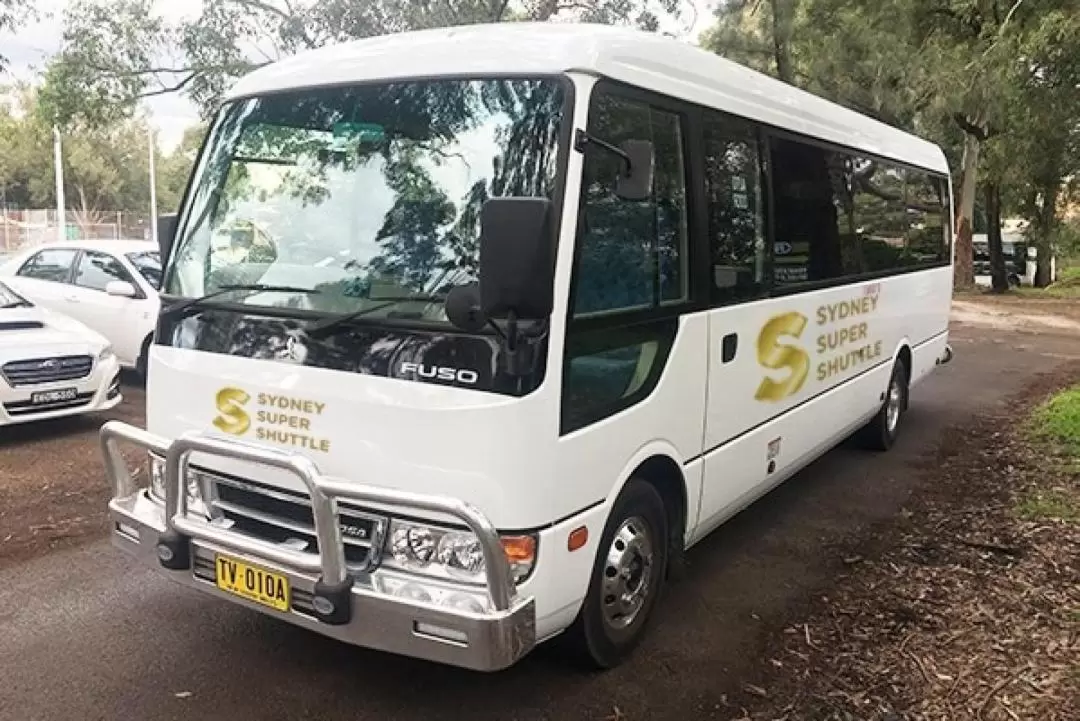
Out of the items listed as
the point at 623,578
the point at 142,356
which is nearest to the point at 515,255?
the point at 623,578

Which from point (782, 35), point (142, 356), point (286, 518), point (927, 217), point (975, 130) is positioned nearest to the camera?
point (286, 518)

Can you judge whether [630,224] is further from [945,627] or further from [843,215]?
[843,215]

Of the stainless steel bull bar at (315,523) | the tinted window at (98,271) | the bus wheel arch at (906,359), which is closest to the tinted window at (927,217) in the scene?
the bus wheel arch at (906,359)

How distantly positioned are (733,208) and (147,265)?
24.5 ft

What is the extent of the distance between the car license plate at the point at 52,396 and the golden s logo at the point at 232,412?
4.81 metres

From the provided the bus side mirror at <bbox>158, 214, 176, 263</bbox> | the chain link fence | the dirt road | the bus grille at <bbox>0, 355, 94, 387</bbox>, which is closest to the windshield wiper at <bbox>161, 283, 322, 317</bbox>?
the bus side mirror at <bbox>158, 214, 176, 263</bbox>

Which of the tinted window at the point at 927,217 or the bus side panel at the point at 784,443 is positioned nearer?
the bus side panel at the point at 784,443

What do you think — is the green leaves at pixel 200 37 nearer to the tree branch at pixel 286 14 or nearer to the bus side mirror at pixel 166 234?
the tree branch at pixel 286 14

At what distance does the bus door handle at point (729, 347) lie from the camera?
457 cm

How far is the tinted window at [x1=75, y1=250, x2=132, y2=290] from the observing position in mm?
9984

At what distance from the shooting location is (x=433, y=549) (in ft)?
10.5

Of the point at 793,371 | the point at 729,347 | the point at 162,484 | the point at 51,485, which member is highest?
the point at 729,347

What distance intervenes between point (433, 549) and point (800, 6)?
18879mm

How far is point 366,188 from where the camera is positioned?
3629 mm
